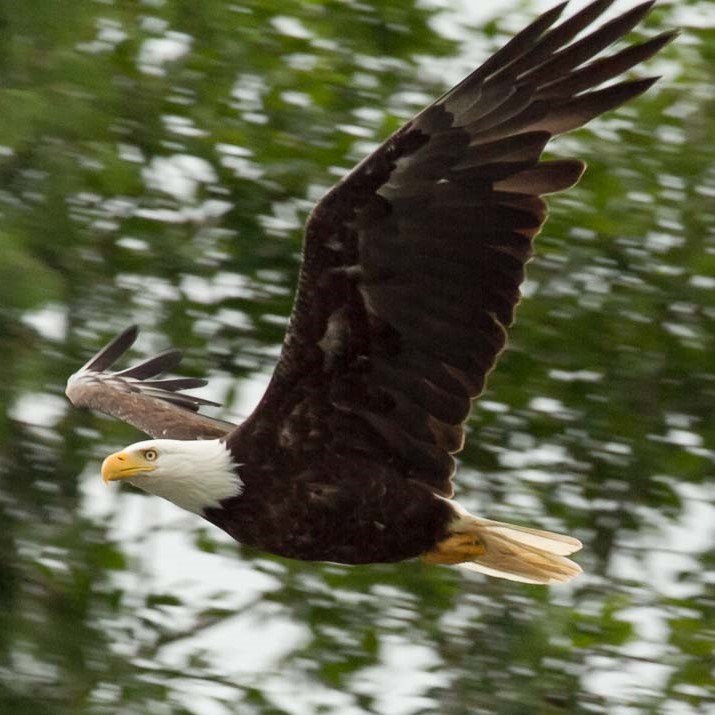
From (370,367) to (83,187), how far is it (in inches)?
68.7

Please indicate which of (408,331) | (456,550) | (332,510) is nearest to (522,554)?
(456,550)

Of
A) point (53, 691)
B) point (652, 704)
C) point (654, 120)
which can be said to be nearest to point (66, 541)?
point (53, 691)

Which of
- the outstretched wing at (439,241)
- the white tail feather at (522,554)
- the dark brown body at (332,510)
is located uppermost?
the outstretched wing at (439,241)

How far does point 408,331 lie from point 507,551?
1161mm

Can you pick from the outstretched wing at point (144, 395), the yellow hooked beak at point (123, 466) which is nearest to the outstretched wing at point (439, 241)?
the yellow hooked beak at point (123, 466)

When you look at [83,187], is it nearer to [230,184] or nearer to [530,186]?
[230,184]

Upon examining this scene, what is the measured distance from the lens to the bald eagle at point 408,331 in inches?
253

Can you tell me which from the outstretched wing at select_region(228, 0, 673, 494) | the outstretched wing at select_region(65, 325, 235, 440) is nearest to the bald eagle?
the outstretched wing at select_region(228, 0, 673, 494)

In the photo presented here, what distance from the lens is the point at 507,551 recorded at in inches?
299

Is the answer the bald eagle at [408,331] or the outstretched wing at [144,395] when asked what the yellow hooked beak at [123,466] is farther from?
the outstretched wing at [144,395]

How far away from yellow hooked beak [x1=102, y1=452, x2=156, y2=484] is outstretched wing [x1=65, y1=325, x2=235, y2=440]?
2.15 ft

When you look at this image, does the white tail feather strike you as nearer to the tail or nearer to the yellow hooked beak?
the tail

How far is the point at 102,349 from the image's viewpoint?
27.2 ft

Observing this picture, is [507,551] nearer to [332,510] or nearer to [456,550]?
[456,550]
